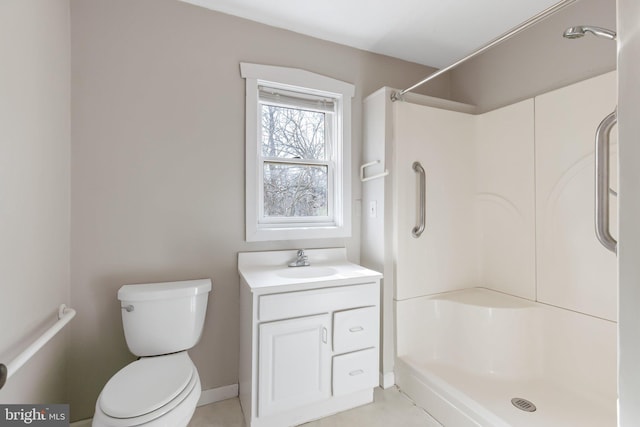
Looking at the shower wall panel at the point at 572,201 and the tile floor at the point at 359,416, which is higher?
the shower wall panel at the point at 572,201

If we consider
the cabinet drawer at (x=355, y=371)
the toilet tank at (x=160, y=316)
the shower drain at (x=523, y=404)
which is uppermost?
the toilet tank at (x=160, y=316)

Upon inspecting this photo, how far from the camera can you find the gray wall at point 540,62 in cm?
175

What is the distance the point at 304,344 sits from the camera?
162cm

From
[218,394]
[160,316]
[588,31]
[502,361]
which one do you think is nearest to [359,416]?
[218,394]

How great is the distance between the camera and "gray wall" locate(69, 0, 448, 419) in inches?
63.4

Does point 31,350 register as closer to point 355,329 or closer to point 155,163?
point 155,163

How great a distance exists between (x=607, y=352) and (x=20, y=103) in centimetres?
302

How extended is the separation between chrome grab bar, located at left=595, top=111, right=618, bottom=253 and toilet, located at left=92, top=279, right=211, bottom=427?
1.70m

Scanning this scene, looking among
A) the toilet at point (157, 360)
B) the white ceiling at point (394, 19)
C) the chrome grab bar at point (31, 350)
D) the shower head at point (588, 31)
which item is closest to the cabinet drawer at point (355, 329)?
the toilet at point (157, 360)

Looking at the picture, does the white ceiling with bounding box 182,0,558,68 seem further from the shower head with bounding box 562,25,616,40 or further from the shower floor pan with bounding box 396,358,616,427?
the shower floor pan with bounding box 396,358,616,427

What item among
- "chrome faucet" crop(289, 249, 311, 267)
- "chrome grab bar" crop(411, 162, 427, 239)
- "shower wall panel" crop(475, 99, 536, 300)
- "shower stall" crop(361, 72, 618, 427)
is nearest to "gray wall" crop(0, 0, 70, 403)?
"chrome faucet" crop(289, 249, 311, 267)

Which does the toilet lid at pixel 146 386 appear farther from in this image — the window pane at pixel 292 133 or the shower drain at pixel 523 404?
the shower drain at pixel 523 404

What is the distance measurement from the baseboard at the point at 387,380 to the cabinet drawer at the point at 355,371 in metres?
0.26

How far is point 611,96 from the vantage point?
163cm
